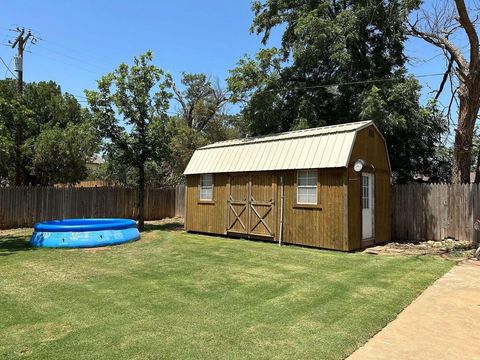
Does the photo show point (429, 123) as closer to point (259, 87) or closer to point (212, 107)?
point (259, 87)

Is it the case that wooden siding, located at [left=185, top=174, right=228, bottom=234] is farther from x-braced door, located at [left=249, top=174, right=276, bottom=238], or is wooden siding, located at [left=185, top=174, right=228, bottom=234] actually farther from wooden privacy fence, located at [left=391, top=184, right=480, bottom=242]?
wooden privacy fence, located at [left=391, top=184, right=480, bottom=242]

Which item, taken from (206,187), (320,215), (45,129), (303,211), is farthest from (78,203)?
(320,215)

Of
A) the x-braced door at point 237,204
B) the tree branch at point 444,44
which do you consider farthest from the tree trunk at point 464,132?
the x-braced door at point 237,204

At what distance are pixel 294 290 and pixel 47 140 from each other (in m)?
14.8

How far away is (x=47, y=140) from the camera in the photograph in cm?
1770

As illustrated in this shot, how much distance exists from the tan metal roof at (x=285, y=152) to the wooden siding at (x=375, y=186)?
1.41 ft

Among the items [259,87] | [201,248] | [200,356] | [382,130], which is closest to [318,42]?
[259,87]

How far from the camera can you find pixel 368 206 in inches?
481

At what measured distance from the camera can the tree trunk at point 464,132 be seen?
13.2m

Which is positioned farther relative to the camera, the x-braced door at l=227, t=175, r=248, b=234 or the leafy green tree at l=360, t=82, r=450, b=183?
the leafy green tree at l=360, t=82, r=450, b=183

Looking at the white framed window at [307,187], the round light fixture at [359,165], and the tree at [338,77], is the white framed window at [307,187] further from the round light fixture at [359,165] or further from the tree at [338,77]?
the tree at [338,77]

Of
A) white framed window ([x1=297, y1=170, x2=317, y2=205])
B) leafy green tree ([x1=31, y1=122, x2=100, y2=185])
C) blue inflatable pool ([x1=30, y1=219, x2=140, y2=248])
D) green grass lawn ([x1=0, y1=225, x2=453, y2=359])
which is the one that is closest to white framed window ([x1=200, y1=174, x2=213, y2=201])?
blue inflatable pool ([x1=30, y1=219, x2=140, y2=248])

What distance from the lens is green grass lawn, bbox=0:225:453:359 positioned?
4.45 metres

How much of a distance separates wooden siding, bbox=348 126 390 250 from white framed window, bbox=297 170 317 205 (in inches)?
43.0
